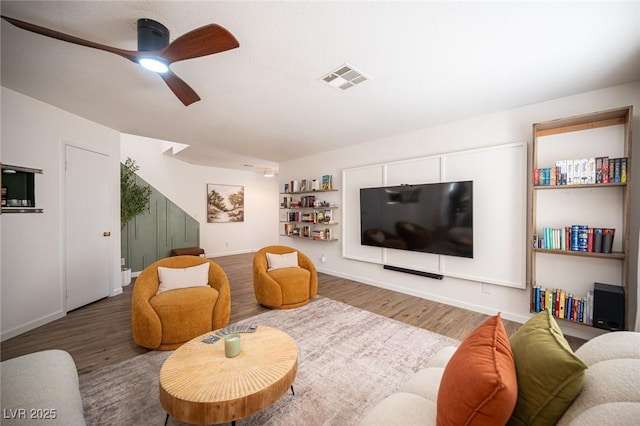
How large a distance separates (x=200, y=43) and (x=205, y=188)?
20.9 ft

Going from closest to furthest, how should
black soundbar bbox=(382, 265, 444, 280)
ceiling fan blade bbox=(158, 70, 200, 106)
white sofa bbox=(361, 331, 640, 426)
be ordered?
white sofa bbox=(361, 331, 640, 426) → ceiling fan blade bbox=(158, 70, 200, 106) → black soundbar bbox=(382, 265, 444, 280)

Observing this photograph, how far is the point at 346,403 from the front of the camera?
5.74ft

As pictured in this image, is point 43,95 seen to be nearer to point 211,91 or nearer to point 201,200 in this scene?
point 211,91

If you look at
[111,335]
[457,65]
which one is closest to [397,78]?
[457,65]

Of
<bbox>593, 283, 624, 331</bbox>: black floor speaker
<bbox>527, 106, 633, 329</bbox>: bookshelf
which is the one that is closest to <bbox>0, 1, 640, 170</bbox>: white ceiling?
<bbox>527, 106, 633, 329</bbox>: bookshelf

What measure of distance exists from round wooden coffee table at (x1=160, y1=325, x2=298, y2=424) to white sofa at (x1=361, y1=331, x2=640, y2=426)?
0.61m

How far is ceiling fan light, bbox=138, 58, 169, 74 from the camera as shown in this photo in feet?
5.78

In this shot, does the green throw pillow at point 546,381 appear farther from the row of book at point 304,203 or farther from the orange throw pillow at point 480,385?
the row of book at point 304,203

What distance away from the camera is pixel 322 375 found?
2029 mm

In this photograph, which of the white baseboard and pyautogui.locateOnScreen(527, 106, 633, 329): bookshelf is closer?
pyautogui.locateOnScreen(527, 106, 633, 329): bookshelf

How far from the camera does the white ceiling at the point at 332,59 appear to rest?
62.8 inches

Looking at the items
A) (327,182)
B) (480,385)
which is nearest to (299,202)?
(327,182)

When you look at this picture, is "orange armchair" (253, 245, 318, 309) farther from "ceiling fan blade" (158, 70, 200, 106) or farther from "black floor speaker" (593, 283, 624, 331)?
"black floor speaker" (593, 283, 624, 331)

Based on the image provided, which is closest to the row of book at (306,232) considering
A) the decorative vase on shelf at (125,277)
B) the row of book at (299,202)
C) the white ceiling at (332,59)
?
the row of book at (299,202)
